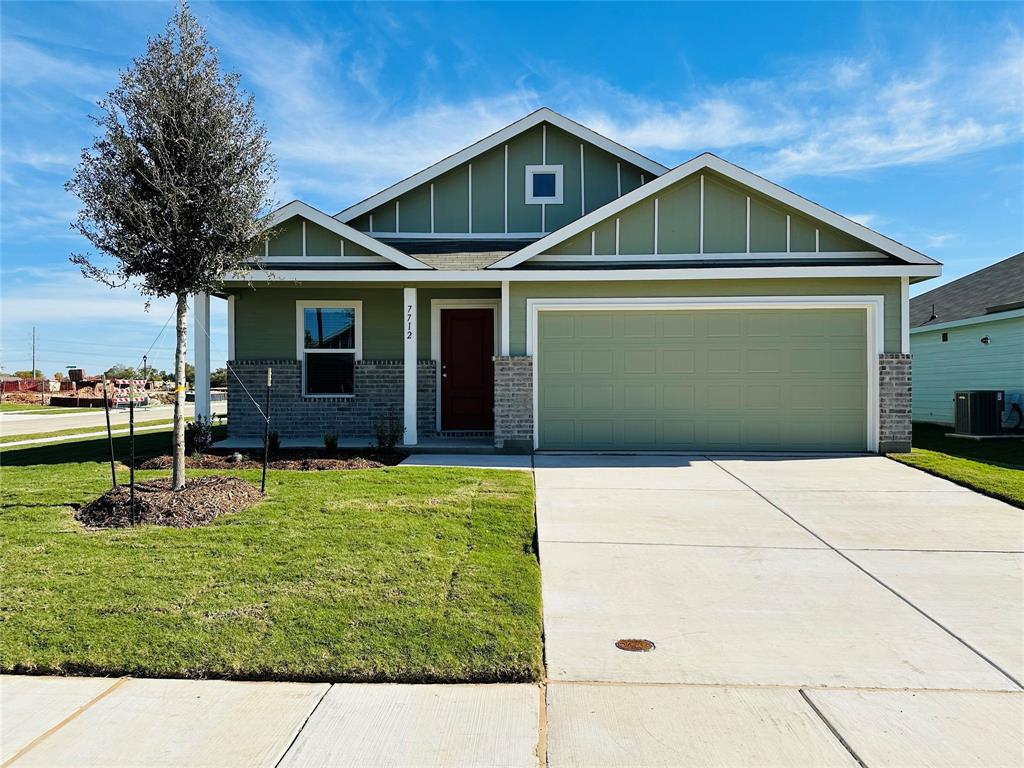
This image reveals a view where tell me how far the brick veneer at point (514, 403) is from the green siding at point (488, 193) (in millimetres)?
3868

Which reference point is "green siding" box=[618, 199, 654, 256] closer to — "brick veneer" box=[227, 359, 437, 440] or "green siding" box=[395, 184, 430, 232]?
"brick veneer" box=[227, 359, 437, 440]

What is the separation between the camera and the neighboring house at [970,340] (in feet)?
45.5

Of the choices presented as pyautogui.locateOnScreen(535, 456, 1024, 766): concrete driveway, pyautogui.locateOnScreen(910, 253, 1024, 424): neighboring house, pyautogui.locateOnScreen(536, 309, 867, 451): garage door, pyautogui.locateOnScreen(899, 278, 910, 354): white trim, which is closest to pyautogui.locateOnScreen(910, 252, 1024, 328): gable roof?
pyautogui.locateOnScreen(910, 253, 1024, 424): neighboring house

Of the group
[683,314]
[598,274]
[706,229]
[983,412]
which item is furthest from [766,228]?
[983,412]

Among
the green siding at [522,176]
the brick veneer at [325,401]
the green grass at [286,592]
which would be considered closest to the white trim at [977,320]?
the green siding at [522,176]

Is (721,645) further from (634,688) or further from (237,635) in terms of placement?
(237,635)

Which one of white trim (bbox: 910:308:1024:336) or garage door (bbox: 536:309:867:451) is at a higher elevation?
white trim (bbox: 910:308:1024:336)

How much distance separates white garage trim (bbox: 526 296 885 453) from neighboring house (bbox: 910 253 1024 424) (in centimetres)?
540

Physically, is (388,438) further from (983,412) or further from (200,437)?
(983,412)

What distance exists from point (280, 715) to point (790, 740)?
2.31 metres

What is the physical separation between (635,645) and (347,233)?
28.1 ft

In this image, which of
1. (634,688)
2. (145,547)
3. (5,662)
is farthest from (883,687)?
(145,547)

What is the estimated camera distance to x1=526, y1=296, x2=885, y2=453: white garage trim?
1041 cm

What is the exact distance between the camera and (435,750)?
275 centimetres
